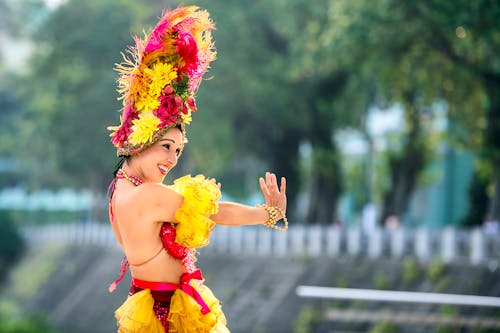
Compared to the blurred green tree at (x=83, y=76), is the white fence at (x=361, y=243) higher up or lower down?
lower down

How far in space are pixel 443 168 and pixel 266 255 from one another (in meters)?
8.34

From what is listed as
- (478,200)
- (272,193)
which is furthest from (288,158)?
(272,193)

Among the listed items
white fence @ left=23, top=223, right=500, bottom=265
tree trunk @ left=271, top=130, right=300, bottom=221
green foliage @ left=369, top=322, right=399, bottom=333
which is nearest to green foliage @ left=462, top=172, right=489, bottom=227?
white fence @ left=23, top=223, right=500, bottom=265

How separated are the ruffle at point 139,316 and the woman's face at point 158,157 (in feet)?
2.09

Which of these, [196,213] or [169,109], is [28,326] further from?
[196,213]

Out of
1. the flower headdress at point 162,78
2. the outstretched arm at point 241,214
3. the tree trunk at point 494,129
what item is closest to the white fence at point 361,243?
the tree trunk at point 494,129

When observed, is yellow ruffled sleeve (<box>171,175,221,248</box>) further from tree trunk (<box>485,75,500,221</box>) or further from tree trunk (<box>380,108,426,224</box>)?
tree trunk (<box>380,108,426,224</box>)

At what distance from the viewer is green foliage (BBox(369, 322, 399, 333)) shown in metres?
16.3

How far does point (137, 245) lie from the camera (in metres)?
6.15

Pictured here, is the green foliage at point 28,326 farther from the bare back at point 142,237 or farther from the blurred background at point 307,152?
the bare back at point 142,237

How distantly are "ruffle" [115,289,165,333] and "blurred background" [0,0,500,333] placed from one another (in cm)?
546

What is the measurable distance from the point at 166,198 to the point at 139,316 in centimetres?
64

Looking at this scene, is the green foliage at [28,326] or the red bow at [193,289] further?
the green foliage at [28,326]

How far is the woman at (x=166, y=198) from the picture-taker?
6062 millimetres
